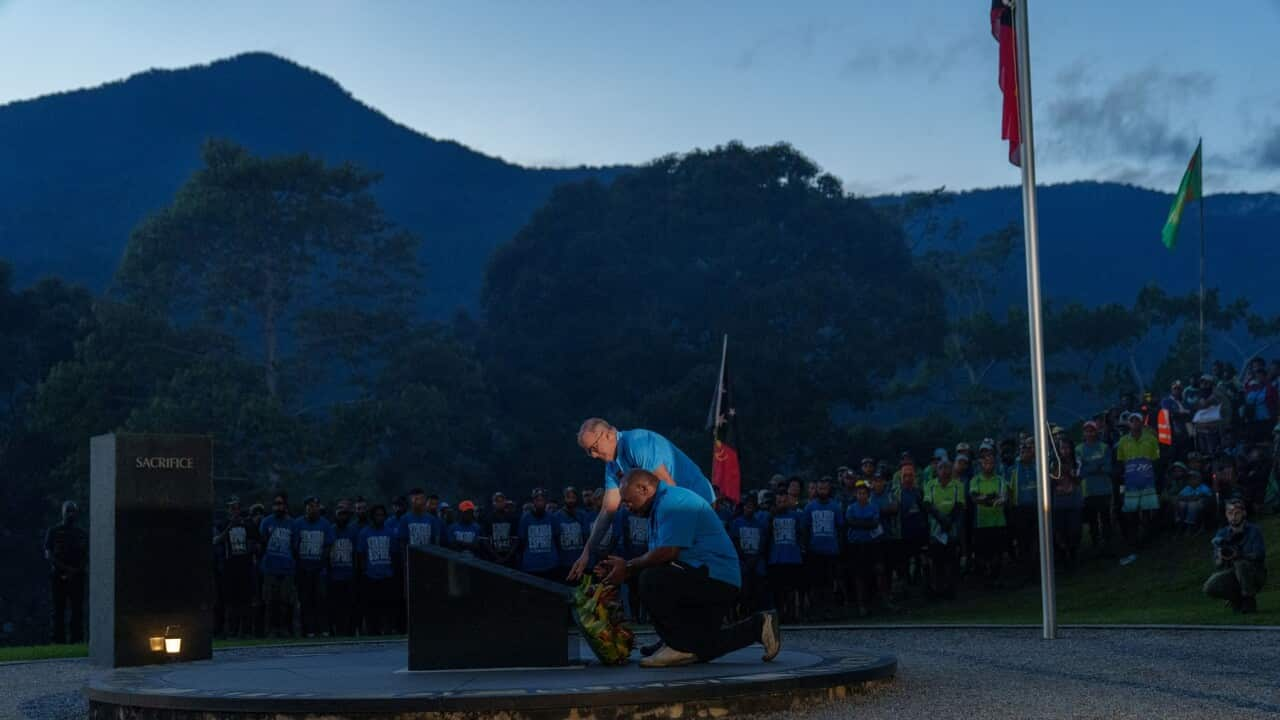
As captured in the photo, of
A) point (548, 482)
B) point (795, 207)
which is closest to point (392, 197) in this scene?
point (795, 207)

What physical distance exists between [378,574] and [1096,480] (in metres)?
9.99

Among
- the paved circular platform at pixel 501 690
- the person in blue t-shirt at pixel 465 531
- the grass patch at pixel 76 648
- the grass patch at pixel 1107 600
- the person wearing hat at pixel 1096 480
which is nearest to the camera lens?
the paved circular platform at pixel 501 690

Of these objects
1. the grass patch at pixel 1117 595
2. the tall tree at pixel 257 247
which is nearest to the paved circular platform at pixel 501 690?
the grass patch at pixel 1117 595

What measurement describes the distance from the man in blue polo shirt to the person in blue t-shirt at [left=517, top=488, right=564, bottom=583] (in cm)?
1032

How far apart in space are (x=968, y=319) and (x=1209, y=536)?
154ft

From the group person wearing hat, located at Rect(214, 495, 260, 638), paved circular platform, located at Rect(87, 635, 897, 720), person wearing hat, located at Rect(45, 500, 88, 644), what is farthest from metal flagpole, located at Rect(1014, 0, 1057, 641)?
person wearing hat, located at Rect(45, 500, 88, 644)

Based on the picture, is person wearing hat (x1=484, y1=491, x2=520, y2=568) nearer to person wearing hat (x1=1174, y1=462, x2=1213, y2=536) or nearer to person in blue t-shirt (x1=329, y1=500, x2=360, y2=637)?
person in blue t-shirt (x1=329, y1=500, x2=360, y2=637)

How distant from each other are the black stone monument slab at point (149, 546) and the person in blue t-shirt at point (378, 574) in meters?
5.92

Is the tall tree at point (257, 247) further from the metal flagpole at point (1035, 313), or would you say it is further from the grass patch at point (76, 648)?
the metal flagpole at point (1035, 313)

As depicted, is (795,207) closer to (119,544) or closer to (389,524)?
(389,524)

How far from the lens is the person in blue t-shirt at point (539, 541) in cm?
2041

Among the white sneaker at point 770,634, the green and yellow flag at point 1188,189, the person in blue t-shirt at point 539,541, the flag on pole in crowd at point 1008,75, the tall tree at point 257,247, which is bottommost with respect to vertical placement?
the white sneaker at point 770,634

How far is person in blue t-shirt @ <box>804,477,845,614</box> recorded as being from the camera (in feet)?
65.9

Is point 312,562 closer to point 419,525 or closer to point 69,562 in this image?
point 419,525
